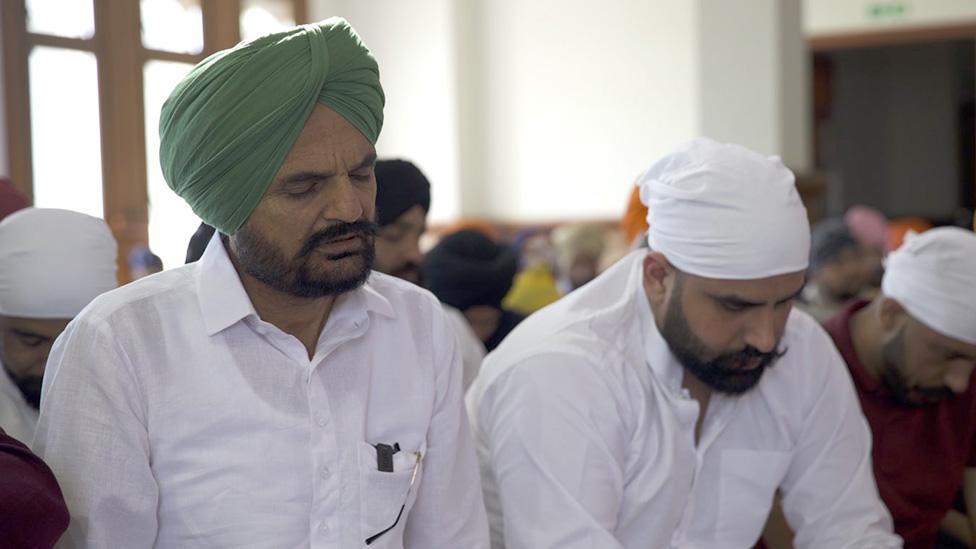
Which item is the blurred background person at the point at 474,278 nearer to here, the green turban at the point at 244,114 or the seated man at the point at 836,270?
the green turban at the point at 244,114

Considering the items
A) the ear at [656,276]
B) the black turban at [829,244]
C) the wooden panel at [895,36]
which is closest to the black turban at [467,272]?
the ear at [656,276]

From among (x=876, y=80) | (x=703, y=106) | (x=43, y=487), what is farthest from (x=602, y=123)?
(x=43, y=487)

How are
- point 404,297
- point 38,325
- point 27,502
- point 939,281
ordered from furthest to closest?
point 939,281 < point 38,325 < point 404,297 < point 27,502

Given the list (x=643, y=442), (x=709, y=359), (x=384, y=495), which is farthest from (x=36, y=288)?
(x=709, y=359)

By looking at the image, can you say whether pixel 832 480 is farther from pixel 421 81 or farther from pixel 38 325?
pixel 421 81

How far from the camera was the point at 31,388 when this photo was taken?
2.04 meters

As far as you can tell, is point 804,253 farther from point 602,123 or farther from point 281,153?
point 602,123

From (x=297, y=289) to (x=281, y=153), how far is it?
0.20m

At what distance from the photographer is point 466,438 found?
6.09ft

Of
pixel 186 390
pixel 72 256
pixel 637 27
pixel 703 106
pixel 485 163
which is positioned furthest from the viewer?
pixel 485 163

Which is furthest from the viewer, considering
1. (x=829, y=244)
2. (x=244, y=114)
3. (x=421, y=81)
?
(x=421, y=81)

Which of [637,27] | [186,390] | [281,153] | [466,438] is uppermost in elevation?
[637,27]

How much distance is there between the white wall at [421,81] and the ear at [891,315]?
21.9 ft

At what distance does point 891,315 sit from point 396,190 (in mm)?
1315
